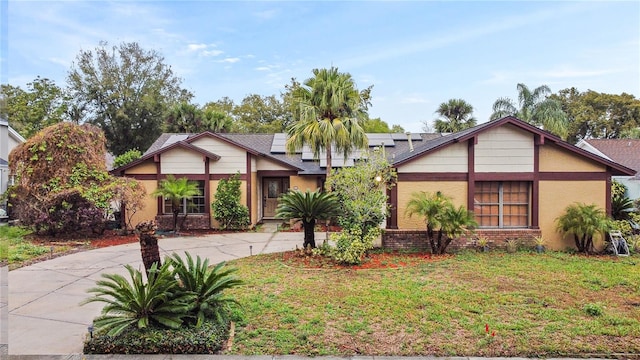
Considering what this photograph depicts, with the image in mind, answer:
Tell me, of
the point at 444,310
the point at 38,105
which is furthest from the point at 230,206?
the point at 38,105

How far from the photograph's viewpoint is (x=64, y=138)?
46.3 ft

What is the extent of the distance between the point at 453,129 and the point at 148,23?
2182 centimetres

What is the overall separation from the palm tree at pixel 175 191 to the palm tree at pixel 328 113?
4.45 meters

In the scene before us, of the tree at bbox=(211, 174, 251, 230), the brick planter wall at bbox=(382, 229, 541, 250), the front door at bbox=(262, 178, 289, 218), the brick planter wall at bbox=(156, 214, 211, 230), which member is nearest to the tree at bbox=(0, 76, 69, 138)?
the brick planter wall at bbox=(156, 214, 211, 230)

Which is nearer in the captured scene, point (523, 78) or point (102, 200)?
point (102, 200)

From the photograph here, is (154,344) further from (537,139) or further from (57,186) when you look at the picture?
(57,186)

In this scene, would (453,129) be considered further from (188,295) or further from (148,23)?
(188,295)

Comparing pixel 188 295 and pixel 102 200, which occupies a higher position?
pixel 102 200

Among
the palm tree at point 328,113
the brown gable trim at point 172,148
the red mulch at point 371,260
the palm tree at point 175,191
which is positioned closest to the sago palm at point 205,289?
the red mulch at point 371,260

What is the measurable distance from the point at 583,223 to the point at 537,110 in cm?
1849

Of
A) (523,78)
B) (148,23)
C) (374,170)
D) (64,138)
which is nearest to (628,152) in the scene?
(523,78)

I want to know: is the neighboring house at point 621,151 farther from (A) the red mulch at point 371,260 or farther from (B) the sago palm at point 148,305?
(B) the sago palm at point 148,305

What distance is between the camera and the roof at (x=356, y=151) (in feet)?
36.9

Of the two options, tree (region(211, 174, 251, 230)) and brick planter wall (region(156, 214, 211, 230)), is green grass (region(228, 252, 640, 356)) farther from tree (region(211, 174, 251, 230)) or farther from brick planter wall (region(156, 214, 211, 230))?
brick planter wall (region(156, 214, 211, 230))
